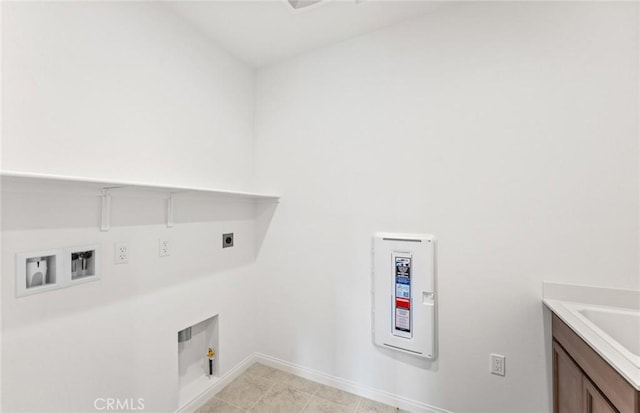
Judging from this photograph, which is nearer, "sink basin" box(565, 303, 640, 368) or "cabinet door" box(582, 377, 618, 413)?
"cabinet door" box(582, 377, 618, 413)

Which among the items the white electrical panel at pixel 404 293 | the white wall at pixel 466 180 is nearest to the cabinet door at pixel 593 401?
the white wall at pixel 466 180

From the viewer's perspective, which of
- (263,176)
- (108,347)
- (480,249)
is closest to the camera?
(108,347)

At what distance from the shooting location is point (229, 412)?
1781 mm

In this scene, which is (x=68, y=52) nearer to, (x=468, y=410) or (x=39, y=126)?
(x=39, y=126)

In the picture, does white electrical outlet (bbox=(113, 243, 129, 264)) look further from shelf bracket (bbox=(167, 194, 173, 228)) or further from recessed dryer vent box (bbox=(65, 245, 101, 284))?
shelf bracket (bbox=(167, 194, 173, 228))

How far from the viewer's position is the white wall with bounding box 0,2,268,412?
112 centimetres

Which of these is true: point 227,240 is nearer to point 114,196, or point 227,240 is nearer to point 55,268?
point 114,196

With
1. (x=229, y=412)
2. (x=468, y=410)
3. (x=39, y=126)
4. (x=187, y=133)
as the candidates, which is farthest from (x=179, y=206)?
(x=468, y=410)

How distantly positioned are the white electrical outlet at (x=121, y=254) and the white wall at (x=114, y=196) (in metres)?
0.03

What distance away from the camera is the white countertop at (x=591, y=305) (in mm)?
974

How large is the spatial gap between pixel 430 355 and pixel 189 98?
2353 mm

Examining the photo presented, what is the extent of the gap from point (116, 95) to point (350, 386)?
2.41 metres

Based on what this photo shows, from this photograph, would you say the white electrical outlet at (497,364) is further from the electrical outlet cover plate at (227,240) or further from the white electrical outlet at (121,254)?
the white electrical outlet at (121,254)

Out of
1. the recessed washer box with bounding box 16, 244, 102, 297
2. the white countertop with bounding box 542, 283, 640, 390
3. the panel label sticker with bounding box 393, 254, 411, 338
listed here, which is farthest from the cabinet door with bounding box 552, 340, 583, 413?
the recessed washer box with bounding box 16, 244, 102, 297
